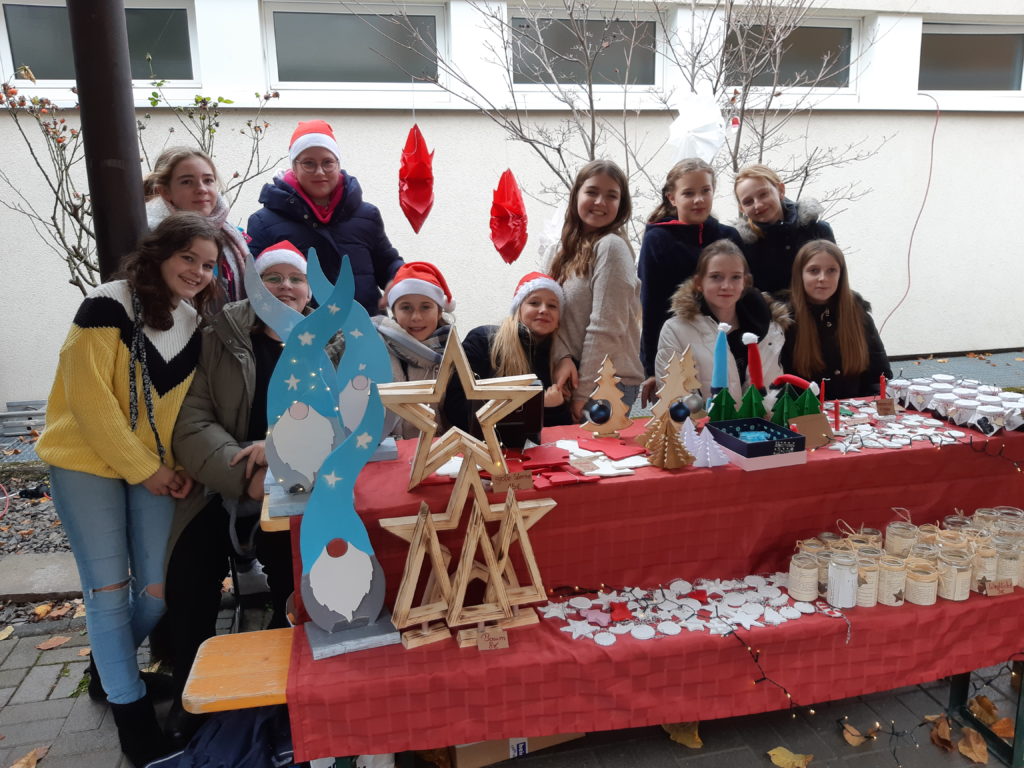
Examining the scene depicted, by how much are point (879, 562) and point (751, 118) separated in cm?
404

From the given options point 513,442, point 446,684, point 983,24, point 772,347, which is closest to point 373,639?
point 446,684

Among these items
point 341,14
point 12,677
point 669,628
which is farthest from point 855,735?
point 341,14

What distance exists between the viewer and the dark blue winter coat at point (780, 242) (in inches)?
130

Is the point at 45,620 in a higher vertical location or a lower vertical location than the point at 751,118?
lower

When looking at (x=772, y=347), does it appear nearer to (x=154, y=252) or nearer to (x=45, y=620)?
(x=154, y=252)

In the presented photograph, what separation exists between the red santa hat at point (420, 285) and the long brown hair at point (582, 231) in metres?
0.60

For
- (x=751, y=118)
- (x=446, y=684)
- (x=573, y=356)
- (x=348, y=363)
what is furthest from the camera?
(x=751, y=118)

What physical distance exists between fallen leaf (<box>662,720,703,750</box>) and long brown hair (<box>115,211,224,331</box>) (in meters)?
2.03

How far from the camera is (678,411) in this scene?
85.5 inches

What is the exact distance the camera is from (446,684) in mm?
1835

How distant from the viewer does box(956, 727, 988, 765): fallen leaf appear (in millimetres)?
2182

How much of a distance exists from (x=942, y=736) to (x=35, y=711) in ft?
10.2

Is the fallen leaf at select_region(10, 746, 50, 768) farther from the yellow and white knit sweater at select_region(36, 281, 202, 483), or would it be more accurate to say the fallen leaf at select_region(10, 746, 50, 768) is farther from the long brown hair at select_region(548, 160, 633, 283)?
the long brown hair at select_region(548, 160, 633, 283)

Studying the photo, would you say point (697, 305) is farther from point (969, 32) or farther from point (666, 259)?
point (969, 32)
